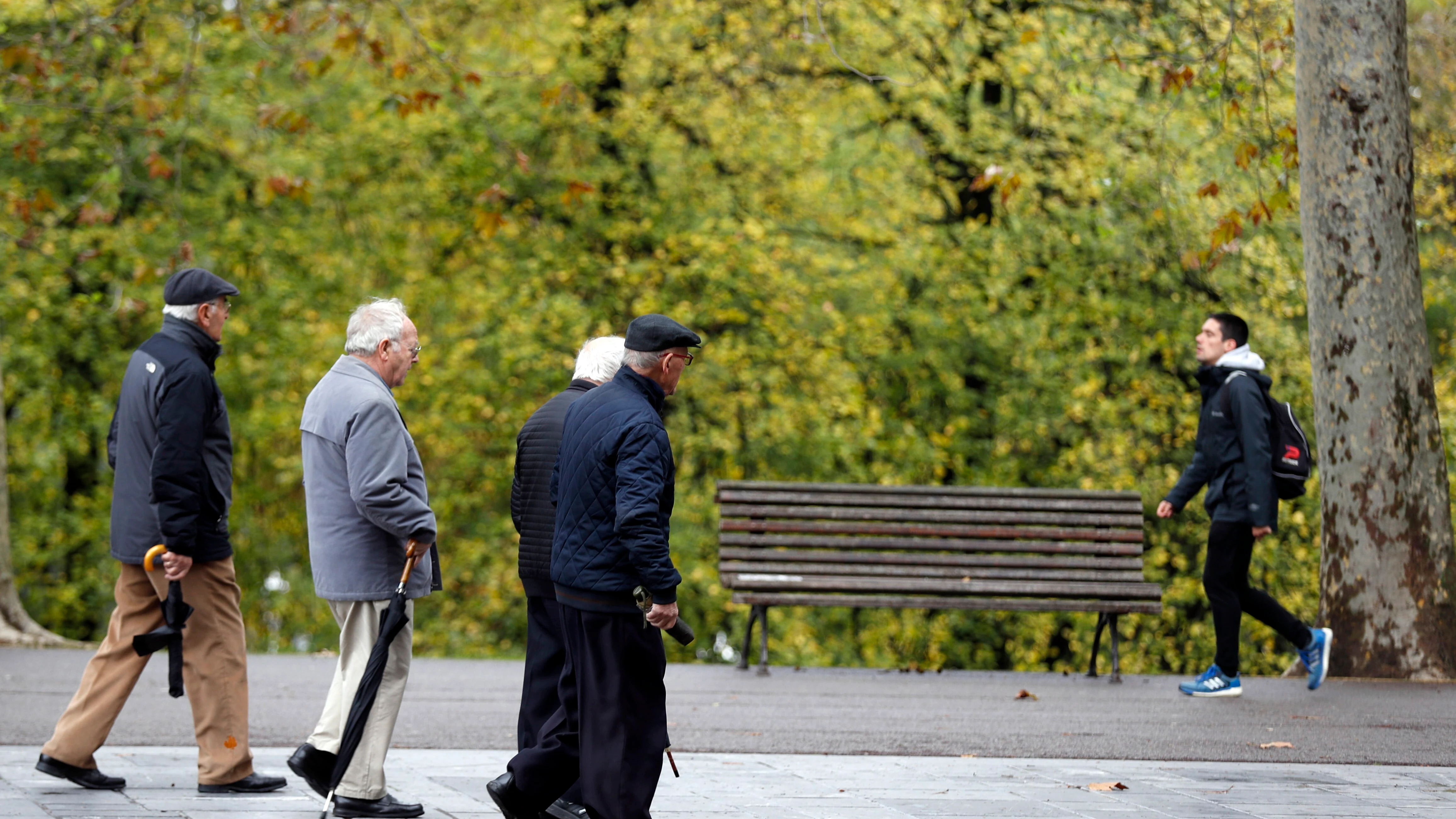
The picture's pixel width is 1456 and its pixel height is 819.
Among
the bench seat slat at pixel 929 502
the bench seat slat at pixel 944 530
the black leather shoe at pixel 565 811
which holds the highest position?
the bench seat slat at pixel 929 502

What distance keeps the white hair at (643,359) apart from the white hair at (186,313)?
2029 millimetres

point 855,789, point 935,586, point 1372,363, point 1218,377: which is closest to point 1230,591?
point 1218,377

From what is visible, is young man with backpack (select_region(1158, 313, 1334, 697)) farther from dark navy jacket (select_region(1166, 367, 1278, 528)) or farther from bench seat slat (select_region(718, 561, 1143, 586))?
bench seat slat (select_region(718, 561, 1143, 586))

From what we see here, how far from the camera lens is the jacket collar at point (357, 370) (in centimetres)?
533

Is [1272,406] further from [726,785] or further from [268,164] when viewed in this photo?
[268,164]

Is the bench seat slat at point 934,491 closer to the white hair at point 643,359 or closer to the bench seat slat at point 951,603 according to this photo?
the bench seat slat at point 951,603

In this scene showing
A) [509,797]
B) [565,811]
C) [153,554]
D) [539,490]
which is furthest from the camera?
[539,490]

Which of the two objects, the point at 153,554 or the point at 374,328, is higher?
the point at 374,328

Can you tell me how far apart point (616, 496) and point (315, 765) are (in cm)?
157

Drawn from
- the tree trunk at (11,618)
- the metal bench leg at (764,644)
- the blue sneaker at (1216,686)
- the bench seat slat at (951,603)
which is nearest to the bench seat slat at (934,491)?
the bench seat slat at (951,603)

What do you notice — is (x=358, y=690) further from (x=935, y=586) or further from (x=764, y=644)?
(x=935, y=586)

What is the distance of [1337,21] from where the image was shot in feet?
29.9

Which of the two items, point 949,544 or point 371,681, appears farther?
point 949,544

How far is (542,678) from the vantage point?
5461 mm
